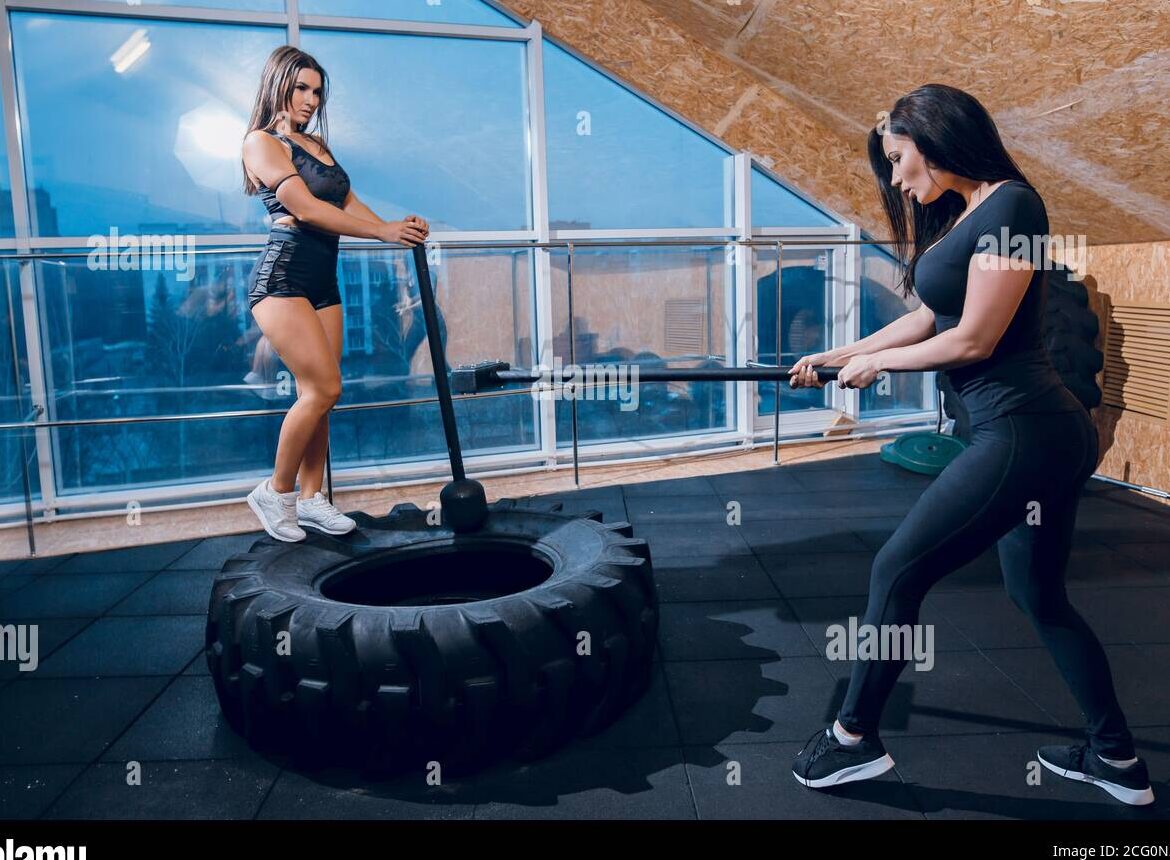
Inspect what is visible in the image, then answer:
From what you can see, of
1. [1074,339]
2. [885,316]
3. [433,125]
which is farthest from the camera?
[885,316]

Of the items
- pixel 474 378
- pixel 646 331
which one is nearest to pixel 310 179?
pixel 474 378

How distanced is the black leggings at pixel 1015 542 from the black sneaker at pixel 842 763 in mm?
41

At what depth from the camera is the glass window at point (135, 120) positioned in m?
4.12

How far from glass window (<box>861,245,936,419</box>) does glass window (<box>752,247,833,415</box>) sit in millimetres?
268

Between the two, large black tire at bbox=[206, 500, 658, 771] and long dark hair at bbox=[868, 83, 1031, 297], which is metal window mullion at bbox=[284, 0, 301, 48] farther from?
long dark hair at bbox=[868, 83, 1031, 297]

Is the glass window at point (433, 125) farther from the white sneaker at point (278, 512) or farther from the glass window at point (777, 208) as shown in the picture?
the white sneaker at point (278, 512)

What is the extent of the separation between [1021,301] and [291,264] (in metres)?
1.78

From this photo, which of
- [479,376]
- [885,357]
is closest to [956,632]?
[885,357]

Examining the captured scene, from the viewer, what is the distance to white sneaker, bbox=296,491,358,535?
2.42m

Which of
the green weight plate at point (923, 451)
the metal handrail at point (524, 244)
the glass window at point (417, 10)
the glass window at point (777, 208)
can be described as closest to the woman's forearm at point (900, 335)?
the metal handrail at point (524, 244)

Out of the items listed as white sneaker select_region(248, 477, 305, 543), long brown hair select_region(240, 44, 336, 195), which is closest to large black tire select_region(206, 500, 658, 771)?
white sneaker select_region(248, 477, 305, 543)

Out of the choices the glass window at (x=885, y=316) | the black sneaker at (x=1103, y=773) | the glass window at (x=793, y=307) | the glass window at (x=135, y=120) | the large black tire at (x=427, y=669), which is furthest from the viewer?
the glass window at (x=885, y=316)

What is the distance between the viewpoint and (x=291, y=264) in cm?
235

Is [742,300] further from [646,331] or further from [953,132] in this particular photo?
[953,132]
